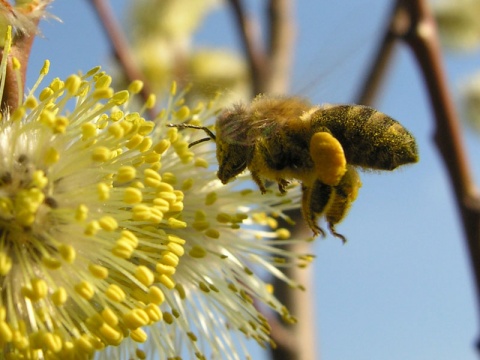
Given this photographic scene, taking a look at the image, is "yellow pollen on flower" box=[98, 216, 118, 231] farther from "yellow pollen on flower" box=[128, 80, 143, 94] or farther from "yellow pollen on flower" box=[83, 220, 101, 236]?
"yellow pollen on flower" box=[128, 80, 143, 94]

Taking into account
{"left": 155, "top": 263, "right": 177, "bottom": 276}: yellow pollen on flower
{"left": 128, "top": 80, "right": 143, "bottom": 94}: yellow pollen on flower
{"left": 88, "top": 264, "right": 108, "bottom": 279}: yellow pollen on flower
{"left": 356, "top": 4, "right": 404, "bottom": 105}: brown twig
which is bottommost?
{"left": 356, "top": 4, "right": 404, "bottom": 105}: brown twig

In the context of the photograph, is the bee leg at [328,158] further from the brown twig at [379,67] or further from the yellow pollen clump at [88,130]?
the brown twig at [379,67]

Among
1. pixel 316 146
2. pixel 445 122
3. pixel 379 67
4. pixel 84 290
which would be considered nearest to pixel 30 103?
pixel 84 290

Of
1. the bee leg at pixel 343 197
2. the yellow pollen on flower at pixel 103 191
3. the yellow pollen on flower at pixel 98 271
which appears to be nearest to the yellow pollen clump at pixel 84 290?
the yellow pollen on flower at pixel 98 271

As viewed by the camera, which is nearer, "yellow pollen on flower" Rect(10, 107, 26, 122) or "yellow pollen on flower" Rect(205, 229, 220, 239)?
"yellow pollen on flower" Rect(10, 107, 26, 122)

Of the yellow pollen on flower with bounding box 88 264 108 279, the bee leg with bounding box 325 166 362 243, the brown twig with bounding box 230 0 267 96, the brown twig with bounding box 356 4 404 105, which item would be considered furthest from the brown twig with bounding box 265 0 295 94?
the yellow pollen on flower with bounding box 88 264 108 279

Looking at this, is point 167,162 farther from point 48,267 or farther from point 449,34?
point 449,34

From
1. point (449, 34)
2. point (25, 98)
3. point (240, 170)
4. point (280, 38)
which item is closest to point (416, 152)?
point (240, 170)

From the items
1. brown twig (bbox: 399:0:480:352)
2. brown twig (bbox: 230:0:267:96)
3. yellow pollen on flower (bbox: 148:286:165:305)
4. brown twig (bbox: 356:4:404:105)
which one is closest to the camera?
yellow pollen on flower (bbox: 148:286:165:305)
